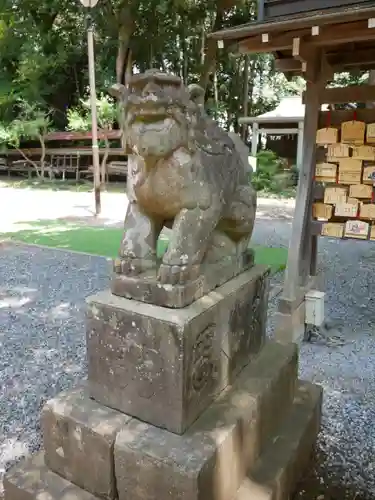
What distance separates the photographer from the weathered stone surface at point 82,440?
1.76 m

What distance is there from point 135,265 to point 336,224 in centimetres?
240

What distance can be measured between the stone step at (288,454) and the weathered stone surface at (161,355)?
421mm

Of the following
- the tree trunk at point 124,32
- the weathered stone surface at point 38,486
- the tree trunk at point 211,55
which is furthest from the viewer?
the tree trunk at point 211,55

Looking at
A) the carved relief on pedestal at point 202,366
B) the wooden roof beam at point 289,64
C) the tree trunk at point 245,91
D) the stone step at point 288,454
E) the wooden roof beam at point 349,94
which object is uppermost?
the tree trunk at point 245,91

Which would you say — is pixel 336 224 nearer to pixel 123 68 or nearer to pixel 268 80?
pixel 123 68

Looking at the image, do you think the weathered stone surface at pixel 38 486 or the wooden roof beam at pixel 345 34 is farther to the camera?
the wooden roof beam at pixel 345 34

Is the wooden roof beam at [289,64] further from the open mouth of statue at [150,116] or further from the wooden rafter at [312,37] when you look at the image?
the open mouth of statue at [150,116]

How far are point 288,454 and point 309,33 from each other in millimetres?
Answer: 2768

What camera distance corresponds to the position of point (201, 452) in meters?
1.64

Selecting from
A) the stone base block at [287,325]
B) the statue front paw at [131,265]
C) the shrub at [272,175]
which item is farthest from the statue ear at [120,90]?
the shrub at [272,175]

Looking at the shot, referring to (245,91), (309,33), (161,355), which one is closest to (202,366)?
(161,355)

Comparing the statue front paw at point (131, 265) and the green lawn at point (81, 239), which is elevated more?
the statue front paw at point (131, 265)

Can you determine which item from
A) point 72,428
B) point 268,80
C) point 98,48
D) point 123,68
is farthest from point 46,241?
point 268,80

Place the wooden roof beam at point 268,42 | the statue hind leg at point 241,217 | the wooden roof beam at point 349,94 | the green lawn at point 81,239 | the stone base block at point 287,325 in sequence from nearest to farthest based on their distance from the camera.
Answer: the statue hind leg at point 241,217
the wooden roof beam at point 268,42
the wooden roof beam at point 349,94
the stone base block at point 287,325
the green lawn at point 81,239
